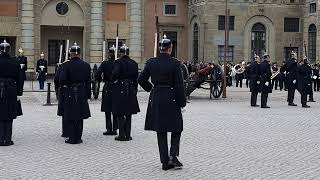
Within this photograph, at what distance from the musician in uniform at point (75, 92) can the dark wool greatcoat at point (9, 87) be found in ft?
2.88

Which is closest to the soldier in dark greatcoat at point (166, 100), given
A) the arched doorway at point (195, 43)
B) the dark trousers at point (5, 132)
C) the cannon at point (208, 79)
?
the dark trousers at point (5, 132)

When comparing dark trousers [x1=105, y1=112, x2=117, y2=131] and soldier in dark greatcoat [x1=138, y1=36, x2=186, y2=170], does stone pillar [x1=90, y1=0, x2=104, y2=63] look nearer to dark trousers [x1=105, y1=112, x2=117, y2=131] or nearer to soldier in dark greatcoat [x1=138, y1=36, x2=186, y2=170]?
dark trousers [x1=105, y1=112, x2=117, y2=131]

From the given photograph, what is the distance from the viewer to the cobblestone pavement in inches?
342

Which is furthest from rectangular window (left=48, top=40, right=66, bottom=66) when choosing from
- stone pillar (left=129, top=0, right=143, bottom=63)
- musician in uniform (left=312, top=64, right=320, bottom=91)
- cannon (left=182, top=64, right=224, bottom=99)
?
cannon (left=182, top=64, right=224, bottom=99)

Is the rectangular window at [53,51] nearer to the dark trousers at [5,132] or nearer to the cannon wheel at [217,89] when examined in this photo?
the cannon wheel at [217,89]

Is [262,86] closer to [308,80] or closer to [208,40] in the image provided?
[308,80]

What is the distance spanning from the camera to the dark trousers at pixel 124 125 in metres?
12.1

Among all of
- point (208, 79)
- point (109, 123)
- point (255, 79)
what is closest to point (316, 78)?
point (208, 79)

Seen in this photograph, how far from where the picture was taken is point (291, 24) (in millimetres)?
42844

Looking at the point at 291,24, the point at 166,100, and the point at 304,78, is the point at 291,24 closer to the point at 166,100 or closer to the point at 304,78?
the point at 304,78

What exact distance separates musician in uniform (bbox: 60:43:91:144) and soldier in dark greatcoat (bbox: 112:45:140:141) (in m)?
0.61

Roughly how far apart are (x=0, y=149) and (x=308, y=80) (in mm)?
13526

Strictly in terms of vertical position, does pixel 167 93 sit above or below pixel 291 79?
below

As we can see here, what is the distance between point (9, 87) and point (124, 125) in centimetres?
238
